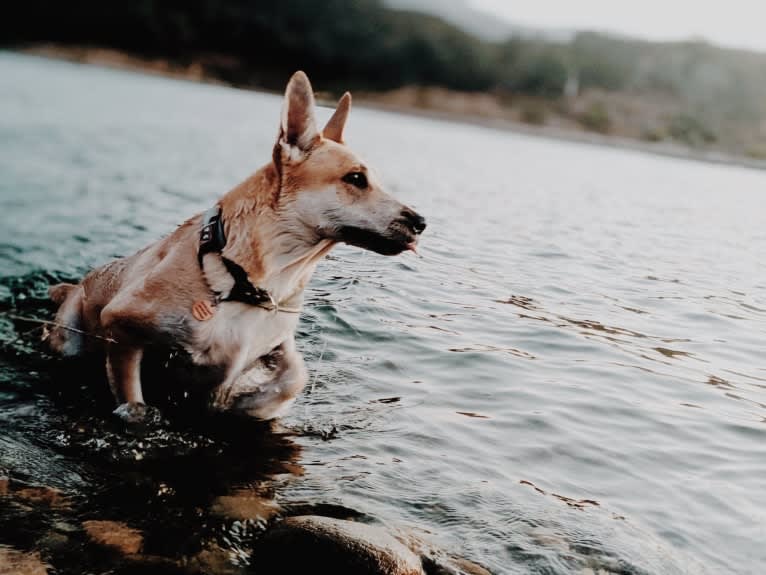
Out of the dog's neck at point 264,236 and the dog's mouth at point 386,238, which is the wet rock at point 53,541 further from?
the dog's mouth at point 386,238

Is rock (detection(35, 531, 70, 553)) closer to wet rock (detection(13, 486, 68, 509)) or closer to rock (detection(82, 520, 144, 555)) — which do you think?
rock (detection(82, 520, 144, 555))

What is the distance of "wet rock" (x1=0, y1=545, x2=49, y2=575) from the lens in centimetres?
456

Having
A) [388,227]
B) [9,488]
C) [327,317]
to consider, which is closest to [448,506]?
[388,227]

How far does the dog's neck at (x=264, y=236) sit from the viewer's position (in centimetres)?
626

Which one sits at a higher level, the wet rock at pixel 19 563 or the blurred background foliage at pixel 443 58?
the blurred background foliage at pixel 443 58

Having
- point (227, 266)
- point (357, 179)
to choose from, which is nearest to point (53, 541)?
point (227, 266)

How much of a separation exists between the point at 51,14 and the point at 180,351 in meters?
47.8

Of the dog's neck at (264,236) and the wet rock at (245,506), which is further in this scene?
the dog's neck at (264,236)

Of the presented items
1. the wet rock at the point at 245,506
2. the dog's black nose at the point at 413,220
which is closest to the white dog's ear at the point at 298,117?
the dog's black nose at the point at 413,220

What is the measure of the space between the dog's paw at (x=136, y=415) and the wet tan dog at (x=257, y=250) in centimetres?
3

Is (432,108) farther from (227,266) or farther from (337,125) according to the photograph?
(227,266)

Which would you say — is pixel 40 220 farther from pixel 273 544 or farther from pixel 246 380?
pixel 273 544

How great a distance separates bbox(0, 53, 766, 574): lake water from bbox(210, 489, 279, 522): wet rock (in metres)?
0.09

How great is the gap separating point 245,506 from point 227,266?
6.10 ft
